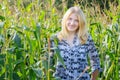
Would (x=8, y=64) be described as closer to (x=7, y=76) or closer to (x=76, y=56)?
(x=7, y=76)

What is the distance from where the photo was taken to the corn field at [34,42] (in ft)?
10.2

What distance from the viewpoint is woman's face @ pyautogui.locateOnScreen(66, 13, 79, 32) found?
3.63 meters

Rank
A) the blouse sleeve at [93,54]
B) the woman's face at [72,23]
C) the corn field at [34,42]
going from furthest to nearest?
1. the blouse sleeve at [93,54]
2. the woman's face at [72,23]
3. the corn field at [34,42]

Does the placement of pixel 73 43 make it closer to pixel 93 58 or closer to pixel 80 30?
pixel 80 30

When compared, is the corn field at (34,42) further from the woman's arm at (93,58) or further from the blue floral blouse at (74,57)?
the woman's arm at (93,58)

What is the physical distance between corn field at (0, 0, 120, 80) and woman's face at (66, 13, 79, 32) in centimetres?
25

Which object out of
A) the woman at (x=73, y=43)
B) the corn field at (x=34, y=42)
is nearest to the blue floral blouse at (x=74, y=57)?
the woman at (x=73, y=43)

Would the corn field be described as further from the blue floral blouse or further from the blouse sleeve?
the blouse sleeve


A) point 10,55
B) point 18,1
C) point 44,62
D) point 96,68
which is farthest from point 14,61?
point 18,1

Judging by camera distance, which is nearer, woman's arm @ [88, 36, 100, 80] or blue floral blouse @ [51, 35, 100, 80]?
blue floral blouse @ [51, 35, 100, 80]

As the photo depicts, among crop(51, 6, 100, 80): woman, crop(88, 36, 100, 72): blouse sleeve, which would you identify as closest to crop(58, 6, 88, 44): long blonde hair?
crop(51, 6, 100, 80): woman

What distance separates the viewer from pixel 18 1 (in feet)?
14.5

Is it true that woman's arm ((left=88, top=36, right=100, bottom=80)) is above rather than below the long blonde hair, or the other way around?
below

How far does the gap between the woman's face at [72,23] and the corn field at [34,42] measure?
25 cm
